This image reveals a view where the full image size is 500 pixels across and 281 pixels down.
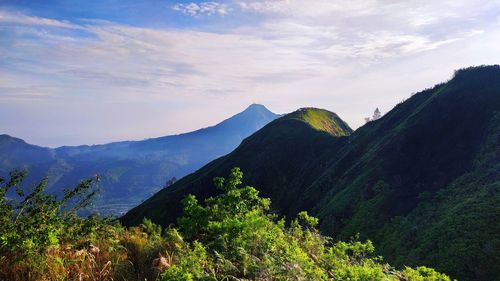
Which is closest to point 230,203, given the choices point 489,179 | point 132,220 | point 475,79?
point 489,179

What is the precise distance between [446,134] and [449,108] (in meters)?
8.34

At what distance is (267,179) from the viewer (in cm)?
11069

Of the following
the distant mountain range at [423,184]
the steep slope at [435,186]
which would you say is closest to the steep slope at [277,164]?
the distant mountain range at [423,184]

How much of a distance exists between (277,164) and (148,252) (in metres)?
105

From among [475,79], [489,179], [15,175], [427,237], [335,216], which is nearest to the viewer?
[15,175]

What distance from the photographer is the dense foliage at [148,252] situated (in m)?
8.45

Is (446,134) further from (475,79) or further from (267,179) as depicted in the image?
(267,179)

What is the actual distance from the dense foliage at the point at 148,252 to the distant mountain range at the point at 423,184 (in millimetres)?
26103

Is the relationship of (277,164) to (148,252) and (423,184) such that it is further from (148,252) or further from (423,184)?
(148,252)

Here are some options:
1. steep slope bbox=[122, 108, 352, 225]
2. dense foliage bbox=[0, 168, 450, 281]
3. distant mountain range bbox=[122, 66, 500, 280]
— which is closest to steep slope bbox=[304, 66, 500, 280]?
distant mountain range bbox=[122, 66, 500, 280]

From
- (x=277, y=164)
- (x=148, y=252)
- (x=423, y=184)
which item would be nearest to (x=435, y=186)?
(x=423, y=184)

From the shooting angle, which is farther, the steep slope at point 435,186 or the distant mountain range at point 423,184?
the distant mountain range at point 423,184

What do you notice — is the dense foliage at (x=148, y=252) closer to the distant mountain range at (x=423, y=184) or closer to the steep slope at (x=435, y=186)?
the steep slope at (x=435, y=186)

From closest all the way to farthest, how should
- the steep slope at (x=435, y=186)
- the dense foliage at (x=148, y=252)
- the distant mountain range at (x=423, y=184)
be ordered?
the dense foliage at (x=148, y=252) → the steep slope at (x=435, y=186) → the distant mountain range at (x=423, y=184)
